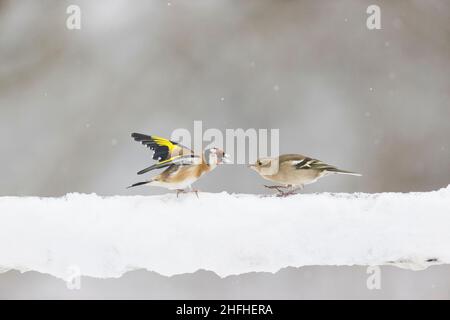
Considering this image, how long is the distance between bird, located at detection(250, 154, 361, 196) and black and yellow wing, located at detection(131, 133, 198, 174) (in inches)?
7.2

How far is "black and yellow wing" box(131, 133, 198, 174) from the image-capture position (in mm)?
1277

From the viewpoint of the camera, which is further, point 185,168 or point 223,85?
point 223,85

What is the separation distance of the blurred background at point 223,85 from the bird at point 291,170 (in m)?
1.40

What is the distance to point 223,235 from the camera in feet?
3.72

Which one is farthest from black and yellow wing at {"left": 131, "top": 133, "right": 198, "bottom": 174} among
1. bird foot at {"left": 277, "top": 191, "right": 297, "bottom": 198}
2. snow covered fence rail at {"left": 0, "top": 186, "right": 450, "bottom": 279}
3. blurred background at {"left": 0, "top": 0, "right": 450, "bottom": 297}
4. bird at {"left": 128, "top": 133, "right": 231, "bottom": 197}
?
blurred background at {"left": 0, "top": 0, "right": 450, "bottom": 297}

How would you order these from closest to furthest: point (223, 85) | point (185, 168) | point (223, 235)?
1. point (223, 235)
2. point (185, 168)
3. point (223, 85)

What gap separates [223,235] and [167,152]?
0.97 feet

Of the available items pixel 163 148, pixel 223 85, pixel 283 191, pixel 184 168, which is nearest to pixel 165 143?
pixel 163 148

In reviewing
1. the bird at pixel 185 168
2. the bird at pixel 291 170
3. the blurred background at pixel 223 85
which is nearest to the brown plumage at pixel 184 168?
the bird at pixel 185 168

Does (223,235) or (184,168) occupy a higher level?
(184,168)

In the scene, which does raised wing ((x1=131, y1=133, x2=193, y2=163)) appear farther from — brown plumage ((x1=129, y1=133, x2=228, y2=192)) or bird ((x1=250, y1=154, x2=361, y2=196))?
bird ((x1=250, y1=154, x2=361, y2=196))

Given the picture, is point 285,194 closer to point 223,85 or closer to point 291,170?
point 291,170

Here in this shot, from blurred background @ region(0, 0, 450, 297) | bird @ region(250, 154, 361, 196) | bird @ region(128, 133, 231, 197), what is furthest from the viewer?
blurred background @ region(0, 0, 450, 297)

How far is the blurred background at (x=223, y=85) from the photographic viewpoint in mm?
2865
